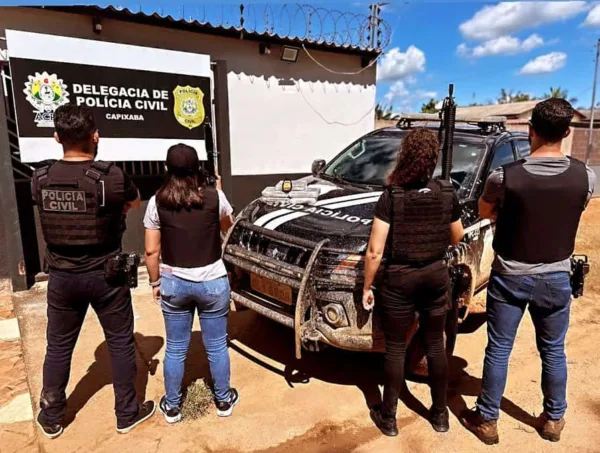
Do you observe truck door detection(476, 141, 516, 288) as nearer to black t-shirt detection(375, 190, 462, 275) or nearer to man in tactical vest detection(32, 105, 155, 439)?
black t-shirt detection(375, 190, 462, 275)

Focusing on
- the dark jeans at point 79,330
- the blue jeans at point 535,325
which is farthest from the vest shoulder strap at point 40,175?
the blue jeans at point 535,325

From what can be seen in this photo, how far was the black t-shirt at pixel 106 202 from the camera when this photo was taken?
251cm

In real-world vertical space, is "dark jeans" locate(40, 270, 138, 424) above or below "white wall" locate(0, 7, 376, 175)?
below

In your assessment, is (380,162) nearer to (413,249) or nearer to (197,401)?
(413,249)

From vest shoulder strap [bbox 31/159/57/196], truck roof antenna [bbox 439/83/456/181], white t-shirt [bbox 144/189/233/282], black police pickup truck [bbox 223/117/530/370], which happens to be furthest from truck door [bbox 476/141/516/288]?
vest shoulder strap [bbox 31/159/57/196]

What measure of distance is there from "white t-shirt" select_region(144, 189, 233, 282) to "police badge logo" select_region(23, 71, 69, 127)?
329cm

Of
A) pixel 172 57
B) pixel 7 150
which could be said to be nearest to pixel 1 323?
pixel 7 150

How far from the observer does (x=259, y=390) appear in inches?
134

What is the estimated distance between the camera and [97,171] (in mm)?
2518

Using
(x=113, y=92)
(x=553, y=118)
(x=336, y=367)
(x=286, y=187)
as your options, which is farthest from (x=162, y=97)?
(x=553, y=118)

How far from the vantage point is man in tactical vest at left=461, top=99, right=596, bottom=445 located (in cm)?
248

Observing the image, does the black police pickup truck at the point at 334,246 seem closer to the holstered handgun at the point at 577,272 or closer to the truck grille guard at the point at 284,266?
the truck grille guard at the point at 284,266

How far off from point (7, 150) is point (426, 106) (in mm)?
29970

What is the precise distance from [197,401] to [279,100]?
558 centimetres
